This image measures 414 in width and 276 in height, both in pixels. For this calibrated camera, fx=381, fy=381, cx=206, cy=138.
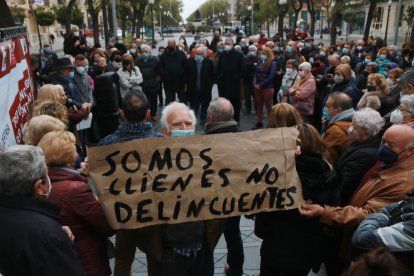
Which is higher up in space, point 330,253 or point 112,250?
point 112,250

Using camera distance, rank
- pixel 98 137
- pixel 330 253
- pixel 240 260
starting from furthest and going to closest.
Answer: pixel 98 137, pixel 240 260, pixel 330 253

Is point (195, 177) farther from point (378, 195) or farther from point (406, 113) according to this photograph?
point (406, 113)

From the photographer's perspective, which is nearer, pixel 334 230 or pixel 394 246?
Answer: pixel 394 246

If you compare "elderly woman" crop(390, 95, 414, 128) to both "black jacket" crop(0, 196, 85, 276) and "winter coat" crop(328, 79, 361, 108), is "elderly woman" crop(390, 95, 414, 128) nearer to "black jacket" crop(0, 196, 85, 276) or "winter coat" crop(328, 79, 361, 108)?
"winter coat" crop(328, 79, 361, 108)

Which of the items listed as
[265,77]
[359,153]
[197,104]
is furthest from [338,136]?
[197,104]

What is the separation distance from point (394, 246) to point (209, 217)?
108 cm

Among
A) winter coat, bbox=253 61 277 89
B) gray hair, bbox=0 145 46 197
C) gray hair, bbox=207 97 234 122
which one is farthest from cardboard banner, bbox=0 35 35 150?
winter coat, bbox=253 61 277 89

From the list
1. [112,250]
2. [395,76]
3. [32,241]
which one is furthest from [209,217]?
[395,76]

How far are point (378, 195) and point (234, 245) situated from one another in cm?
145

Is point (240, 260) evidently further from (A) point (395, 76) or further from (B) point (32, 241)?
(A) point (395, 76)

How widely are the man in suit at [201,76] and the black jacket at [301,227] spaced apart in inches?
260

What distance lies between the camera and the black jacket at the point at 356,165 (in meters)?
3.16

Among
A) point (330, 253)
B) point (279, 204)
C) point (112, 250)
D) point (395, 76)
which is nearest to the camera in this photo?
point (279, 204)

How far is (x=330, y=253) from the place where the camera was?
131 inches
